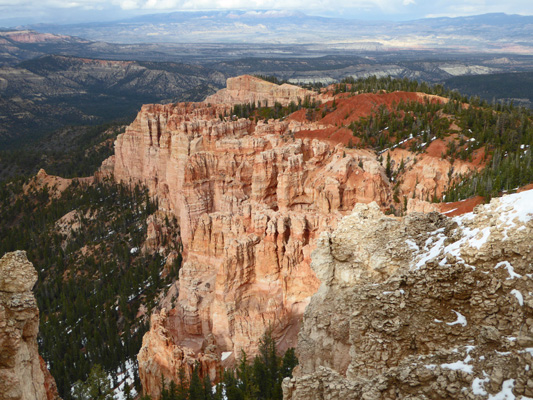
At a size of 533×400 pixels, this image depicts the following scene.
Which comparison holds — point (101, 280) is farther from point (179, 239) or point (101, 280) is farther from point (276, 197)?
point (276, 197)

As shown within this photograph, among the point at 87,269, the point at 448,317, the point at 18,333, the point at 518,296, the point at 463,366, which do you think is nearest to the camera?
the point at 463,366

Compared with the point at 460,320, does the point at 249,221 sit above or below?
below

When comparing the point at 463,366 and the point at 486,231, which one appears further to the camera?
the point at 486,231

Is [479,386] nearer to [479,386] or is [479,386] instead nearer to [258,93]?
[479,386]

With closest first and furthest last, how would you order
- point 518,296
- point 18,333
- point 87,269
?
1. point 518,296
2. point 18,333
3. point 87,269

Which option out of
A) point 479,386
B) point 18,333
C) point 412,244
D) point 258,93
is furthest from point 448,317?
point 258,93

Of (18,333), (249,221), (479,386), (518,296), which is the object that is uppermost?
(518,296)

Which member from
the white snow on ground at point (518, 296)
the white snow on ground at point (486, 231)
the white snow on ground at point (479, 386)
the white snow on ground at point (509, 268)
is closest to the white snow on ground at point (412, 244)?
the white snow on ground at point (486, 231)

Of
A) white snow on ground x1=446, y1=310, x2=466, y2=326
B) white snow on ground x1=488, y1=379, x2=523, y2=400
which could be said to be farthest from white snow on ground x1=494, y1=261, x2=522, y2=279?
white snow on ground x1=488, y1=379, x2=523, y2=400
